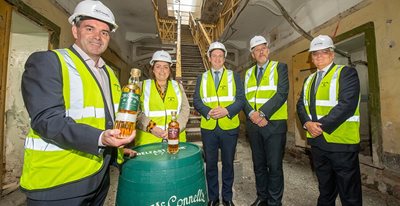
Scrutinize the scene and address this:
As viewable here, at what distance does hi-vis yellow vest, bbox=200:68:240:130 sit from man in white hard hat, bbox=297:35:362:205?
2.53ft

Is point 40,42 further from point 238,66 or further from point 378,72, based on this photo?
point 238,66

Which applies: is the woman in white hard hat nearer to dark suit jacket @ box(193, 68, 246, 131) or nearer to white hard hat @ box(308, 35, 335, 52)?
dark suit jacket @ box(193, 68, 246, 131)

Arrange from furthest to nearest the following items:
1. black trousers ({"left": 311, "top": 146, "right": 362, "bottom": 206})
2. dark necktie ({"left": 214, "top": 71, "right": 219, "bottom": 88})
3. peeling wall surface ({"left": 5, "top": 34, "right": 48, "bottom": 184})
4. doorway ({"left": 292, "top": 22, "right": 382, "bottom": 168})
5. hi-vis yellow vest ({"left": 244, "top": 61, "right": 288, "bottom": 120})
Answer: peeling wall surface ({"left": 5, "top": 34, "right": 48, "bottom": 184})
doorway ({"left": 292, "top": 22, "right": 382, "bottom": 168})
dark necktie ({"left": 214, "top": 71, "right": 219, "bottom": 88})
hi-vis yellow vest ({"left": 244, "top": 61, "right": 288, "bottom": 120})
black trousers ({"left": 311, "top": 146, "right": 362, "bottom": 206})

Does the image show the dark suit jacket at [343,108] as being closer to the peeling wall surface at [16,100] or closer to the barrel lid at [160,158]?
the barrel lid at [160,158]

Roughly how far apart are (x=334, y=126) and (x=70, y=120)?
6.54 ft

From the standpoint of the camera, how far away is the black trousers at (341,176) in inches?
68.0

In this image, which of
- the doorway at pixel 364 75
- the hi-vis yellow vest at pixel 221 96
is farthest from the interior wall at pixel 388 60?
the hi-vis yellow vest at pixel 221 96

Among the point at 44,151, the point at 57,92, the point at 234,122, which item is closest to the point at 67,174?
the point at 44,151

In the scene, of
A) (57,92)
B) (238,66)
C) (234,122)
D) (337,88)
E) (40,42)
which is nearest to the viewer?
(57,92)

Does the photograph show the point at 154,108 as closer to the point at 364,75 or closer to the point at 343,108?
the point at 343,108

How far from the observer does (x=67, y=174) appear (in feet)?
3.16

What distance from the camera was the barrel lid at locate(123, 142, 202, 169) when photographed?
109cm

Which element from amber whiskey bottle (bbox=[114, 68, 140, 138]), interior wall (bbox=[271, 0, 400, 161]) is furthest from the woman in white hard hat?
interior wall (bbox=[271, 0, 400, 161])

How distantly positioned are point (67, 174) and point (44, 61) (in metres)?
0.54
